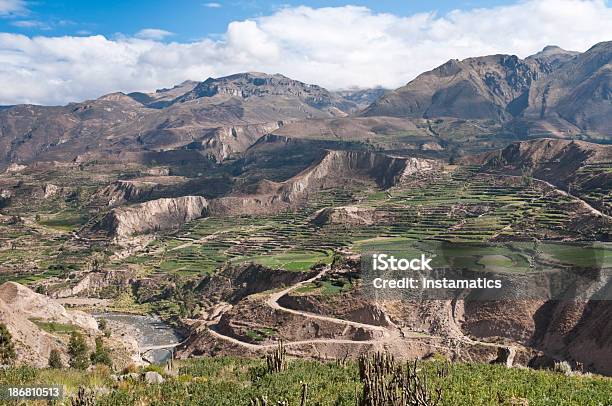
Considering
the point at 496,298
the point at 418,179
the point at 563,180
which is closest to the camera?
the point at 496,298

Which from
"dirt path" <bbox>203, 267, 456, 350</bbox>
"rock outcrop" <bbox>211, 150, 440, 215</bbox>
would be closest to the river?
"dirt path" <bbox>203, 267, 456, 350</bbox>

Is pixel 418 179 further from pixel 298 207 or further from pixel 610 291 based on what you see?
pixel 610 291

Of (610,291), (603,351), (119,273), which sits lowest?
(119,273)

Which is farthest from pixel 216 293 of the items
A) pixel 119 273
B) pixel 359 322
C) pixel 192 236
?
pixel 192 236

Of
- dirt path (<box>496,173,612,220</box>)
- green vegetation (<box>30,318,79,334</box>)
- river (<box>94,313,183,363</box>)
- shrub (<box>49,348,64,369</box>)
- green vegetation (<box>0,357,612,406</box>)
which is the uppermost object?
dirt path (<box>496,173,612,220</box>)

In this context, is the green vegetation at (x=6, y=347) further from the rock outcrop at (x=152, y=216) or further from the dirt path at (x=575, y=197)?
the rock outcrop at (x=152, y=216)

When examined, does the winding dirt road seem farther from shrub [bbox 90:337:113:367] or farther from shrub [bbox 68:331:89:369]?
shrub [bbox 68:331:89:369]

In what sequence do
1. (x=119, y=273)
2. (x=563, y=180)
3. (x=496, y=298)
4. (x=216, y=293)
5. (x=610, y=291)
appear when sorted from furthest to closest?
(x=563, y=180) → (x=119, y=273) → (x=216, y=293) → (x=496, y=298) → (x=610, y=291)

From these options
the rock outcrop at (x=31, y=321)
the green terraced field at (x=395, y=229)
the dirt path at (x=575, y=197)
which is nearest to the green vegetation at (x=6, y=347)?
the rock outcrop at (x=31, y=321)
